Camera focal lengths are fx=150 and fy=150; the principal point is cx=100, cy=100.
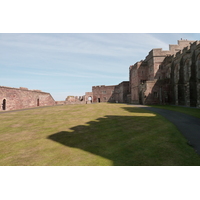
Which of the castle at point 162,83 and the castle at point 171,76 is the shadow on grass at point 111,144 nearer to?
the castle at point 171,76

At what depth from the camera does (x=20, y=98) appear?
30.2 m

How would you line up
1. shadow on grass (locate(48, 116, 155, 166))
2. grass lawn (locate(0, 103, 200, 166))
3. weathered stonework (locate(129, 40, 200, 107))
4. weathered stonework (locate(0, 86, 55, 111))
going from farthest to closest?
weathered stonework (locate(0, 86, 55, 111)) < weathered stonework (locate(129, 40, 200, 107)) < shadow on grass (locate(48, 116, 155, 166)) < grass lawn (locate(0, 103, 200, 166))

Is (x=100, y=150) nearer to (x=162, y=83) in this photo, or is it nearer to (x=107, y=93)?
(x=162, y=83)

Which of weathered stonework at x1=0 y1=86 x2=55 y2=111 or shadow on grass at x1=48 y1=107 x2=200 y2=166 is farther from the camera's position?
weathered stonework at x1=0 y1=86 x2=55 y2=111

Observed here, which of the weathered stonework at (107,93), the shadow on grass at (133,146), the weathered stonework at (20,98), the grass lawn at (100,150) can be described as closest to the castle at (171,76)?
the weathered stonework at (107,93)

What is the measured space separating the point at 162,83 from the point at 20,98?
30125mm

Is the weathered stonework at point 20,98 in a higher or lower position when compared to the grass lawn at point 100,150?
higher

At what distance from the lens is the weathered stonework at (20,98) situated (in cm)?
2659

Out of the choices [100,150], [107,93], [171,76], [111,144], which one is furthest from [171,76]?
[100,150]

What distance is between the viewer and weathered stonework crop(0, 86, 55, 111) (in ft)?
87.2

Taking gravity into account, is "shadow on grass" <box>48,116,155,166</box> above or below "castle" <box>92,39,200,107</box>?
below

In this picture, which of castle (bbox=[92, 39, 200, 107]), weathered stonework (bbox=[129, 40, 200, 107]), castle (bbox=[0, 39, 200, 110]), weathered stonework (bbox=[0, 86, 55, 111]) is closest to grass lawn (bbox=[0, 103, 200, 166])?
weathered stonework (bbox=[129, 40, 200, 107])

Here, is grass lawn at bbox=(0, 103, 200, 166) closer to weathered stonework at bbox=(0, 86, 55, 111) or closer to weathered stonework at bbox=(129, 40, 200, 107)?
weathered stonework at bbox=(129, 40, 200, 107)

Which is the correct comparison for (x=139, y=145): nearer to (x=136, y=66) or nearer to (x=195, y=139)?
(x=195, y=139)
